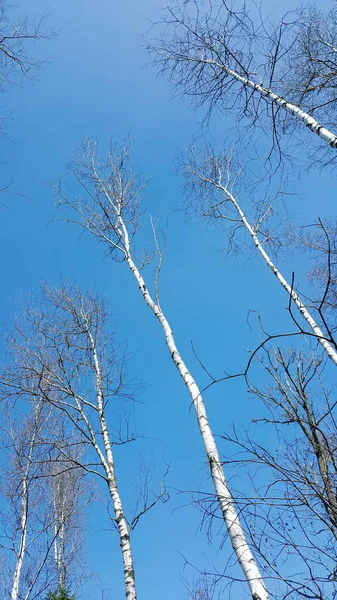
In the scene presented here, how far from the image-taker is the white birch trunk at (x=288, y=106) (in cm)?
428

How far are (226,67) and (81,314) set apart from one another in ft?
15.7

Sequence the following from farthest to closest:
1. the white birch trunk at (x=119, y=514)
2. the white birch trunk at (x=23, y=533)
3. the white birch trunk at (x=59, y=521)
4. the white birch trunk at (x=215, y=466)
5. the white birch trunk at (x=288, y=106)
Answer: the white birch trunk at (x=59, y=521), the white birch trunk at (x=23, y=533), the white birch trunk at (x=119, y=514), the white birch trunk at (x=288, y=106), the white birch trunk at (x=215, y=466)

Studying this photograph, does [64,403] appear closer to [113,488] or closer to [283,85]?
[113,488]

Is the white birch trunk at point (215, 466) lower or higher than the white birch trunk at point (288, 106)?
lower

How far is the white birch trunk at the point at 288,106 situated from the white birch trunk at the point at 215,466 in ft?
9.07

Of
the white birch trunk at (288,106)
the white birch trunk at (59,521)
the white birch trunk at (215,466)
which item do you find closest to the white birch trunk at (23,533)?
the white birch trunk at (59,521)

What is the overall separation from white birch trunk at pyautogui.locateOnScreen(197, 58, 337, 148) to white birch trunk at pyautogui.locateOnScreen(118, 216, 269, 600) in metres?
2.76

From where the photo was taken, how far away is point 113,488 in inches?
236

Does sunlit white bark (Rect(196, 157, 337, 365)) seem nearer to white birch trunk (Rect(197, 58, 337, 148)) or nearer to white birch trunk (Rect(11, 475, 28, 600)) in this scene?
white birch trunk (Rect(197, 58, 337, 148))

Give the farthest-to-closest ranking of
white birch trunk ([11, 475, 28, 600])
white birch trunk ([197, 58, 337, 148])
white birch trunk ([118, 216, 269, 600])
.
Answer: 1. white birch trunk ([11, 475, 28, 600])
2. white birch trunk ([197, 58, 337, 148])
3. white birch trunk ([118, 216, 269, 600])

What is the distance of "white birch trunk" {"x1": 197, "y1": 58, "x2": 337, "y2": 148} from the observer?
4277 millimetres

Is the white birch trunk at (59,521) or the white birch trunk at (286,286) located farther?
the white birch trunk at (59,521)

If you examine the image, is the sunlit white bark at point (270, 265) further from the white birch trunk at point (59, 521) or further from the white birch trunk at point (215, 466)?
the white birch trunk at point (59, 521)

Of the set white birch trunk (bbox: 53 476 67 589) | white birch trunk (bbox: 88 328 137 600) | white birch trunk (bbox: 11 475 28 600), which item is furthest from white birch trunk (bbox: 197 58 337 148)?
white birch trunk (bbox: 53 476 67 589)
